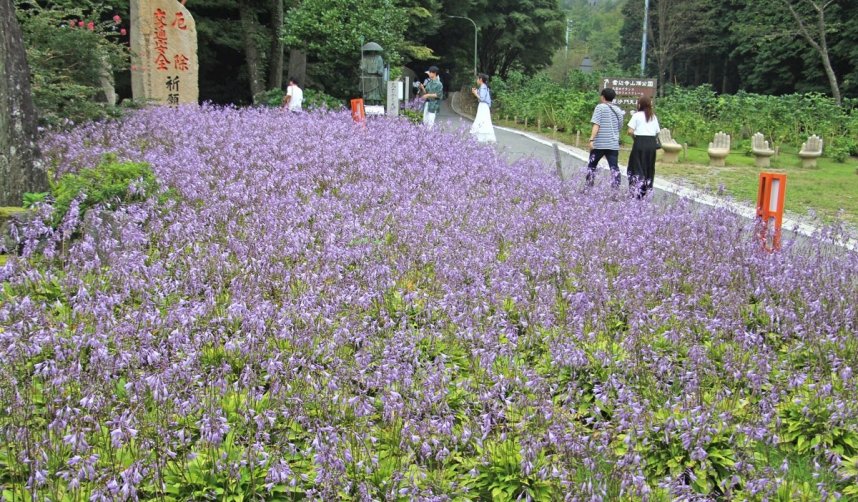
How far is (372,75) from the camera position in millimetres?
19516

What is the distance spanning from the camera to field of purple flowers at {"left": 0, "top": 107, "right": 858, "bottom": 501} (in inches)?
110

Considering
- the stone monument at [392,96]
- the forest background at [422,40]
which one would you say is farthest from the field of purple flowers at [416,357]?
the stone monument at [392,96]

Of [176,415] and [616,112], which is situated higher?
[616,112]

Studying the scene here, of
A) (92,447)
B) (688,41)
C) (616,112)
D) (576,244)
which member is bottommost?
(92,447)

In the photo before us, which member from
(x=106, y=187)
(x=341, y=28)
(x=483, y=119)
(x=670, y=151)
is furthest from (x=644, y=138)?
(x=341, y=28)

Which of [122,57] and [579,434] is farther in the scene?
[122,57]

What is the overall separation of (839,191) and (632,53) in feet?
189

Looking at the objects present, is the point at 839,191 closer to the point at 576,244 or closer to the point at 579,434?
the point at 576,244

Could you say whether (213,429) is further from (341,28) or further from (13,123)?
(341,28)

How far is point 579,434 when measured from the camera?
3053mm

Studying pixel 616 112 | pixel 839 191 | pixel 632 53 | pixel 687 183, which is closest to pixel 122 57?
pixel 616 112

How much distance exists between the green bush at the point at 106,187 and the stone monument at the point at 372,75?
43.9ft

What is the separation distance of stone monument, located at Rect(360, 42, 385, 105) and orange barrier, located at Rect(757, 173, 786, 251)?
46.4 feet

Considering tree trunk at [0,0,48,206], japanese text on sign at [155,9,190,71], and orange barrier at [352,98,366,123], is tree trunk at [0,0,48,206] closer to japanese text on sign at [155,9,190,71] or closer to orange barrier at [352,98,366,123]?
orange barrier at [352,98,366,123]
